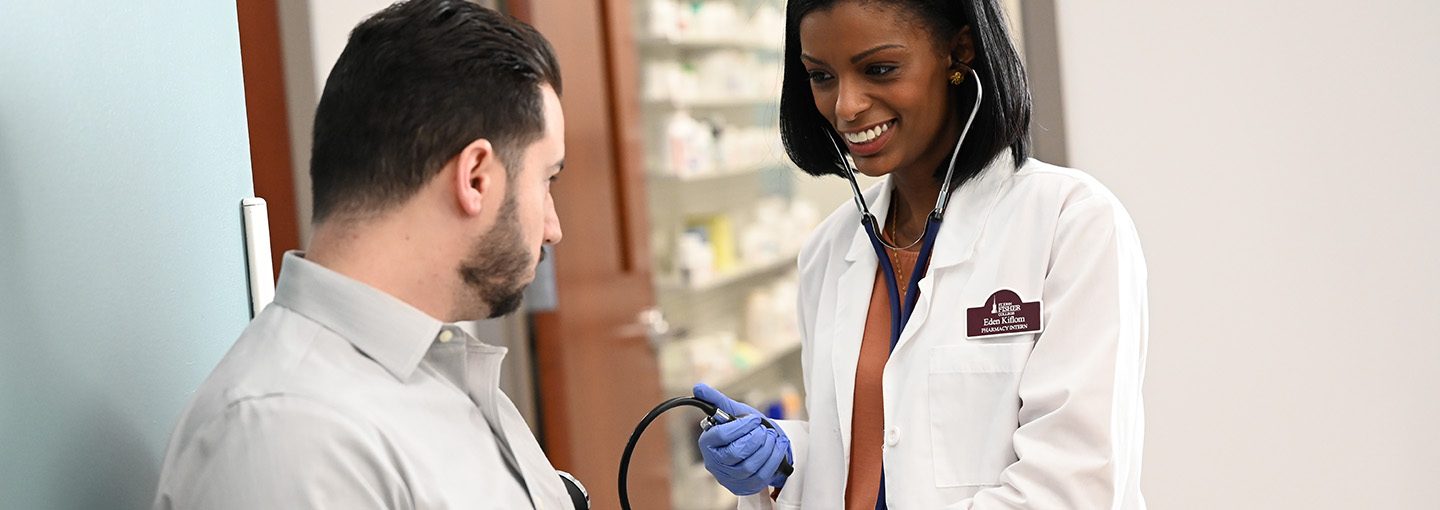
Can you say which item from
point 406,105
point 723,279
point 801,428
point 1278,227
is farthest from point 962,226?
point 723,279

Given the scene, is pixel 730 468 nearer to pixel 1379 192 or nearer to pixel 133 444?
pixel 133 444

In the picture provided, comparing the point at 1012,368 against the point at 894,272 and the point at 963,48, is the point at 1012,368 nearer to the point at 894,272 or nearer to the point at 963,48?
the point at 894,272

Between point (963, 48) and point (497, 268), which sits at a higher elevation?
point (963, 48)

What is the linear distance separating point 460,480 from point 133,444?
32 cm

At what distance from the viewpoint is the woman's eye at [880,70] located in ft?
4.47

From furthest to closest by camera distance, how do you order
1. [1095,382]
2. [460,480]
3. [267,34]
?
[267,34]
[1095,382]
[460,480]

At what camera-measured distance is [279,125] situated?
5.98ft

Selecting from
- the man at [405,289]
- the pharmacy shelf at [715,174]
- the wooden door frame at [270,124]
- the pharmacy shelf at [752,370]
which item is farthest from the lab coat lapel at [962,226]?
the pharmacy shelf at [752,370]

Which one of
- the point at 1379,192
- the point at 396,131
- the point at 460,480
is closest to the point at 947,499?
the point at 460,480

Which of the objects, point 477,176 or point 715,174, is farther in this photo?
point 715,174

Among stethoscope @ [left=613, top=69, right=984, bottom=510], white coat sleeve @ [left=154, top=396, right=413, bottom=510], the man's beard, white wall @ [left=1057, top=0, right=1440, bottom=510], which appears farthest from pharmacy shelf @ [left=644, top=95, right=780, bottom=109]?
white coat sleeve @ [left=154, top=396, right=413, bottom=510]

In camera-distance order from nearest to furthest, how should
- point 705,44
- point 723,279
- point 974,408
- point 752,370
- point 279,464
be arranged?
point 279,464
point 974,408
point 723,279
point 705,44
point 752,370

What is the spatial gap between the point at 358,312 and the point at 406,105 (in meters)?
0.19

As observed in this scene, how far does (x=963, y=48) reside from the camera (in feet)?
4.59
